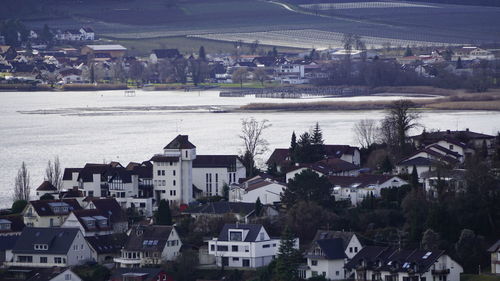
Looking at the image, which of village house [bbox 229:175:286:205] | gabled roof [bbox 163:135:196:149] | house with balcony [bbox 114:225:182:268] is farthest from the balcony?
gabled roof [bbox 163:135:196:149]

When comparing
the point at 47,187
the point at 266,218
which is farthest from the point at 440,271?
the point at 47,187

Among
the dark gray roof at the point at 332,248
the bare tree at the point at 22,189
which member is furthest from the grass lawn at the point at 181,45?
the dark gray roof at the point at 332,248

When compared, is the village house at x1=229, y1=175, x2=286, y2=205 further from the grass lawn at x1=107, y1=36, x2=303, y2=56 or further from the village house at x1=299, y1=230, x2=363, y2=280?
the grass lawn at x1=107, y1=36, x2=303, y2=56

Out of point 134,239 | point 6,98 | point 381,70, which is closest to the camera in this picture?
point 134,239

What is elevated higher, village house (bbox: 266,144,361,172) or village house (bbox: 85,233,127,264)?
village house (bbox: 266,144,361,172)

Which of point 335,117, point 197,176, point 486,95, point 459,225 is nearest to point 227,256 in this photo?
point 459,225

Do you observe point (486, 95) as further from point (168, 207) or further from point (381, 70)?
point (168, 207)
